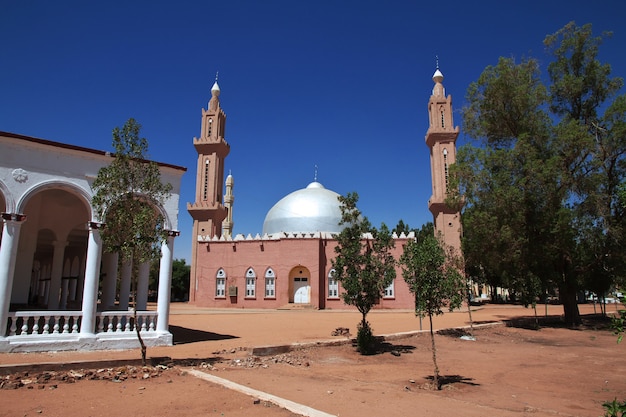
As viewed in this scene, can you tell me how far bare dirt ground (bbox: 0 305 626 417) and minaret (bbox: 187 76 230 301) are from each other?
91.8 feet

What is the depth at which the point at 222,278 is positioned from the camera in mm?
36781

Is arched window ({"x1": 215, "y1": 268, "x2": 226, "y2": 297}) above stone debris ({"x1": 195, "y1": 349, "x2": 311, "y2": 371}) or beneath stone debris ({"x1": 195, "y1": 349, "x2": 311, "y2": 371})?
above

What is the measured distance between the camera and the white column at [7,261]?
10.6 m

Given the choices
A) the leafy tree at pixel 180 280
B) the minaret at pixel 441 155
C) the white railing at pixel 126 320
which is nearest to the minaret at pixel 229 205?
the leafy tree at pixel 180 280

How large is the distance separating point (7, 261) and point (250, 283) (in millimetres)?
25835

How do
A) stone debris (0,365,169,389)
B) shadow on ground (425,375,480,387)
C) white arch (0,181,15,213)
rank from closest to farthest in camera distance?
stone debris (0,365,169,389)
shadow on ground (425,375,480,387)
white arch (0,181,15,213)

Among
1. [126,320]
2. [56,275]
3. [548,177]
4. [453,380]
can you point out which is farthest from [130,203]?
[548,177]

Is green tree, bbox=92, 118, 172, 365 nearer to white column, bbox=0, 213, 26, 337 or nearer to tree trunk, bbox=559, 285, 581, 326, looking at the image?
white column, bbox=0, 213, 26, 337

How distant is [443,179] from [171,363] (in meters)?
34.8

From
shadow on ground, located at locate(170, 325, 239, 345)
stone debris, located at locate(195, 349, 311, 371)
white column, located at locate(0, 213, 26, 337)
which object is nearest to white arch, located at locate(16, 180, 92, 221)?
white column, located at locate(0, 213, 26, 337)

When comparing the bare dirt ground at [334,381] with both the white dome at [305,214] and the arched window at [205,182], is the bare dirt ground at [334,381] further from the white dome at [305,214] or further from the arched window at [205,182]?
the arched window at [205,182]

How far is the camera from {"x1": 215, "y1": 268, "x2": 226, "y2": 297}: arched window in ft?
120

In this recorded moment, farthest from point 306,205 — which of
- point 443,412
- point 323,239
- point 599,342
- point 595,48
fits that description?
point 443,412

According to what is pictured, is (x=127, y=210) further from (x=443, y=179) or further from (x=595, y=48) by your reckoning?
(x=443, y=179)
